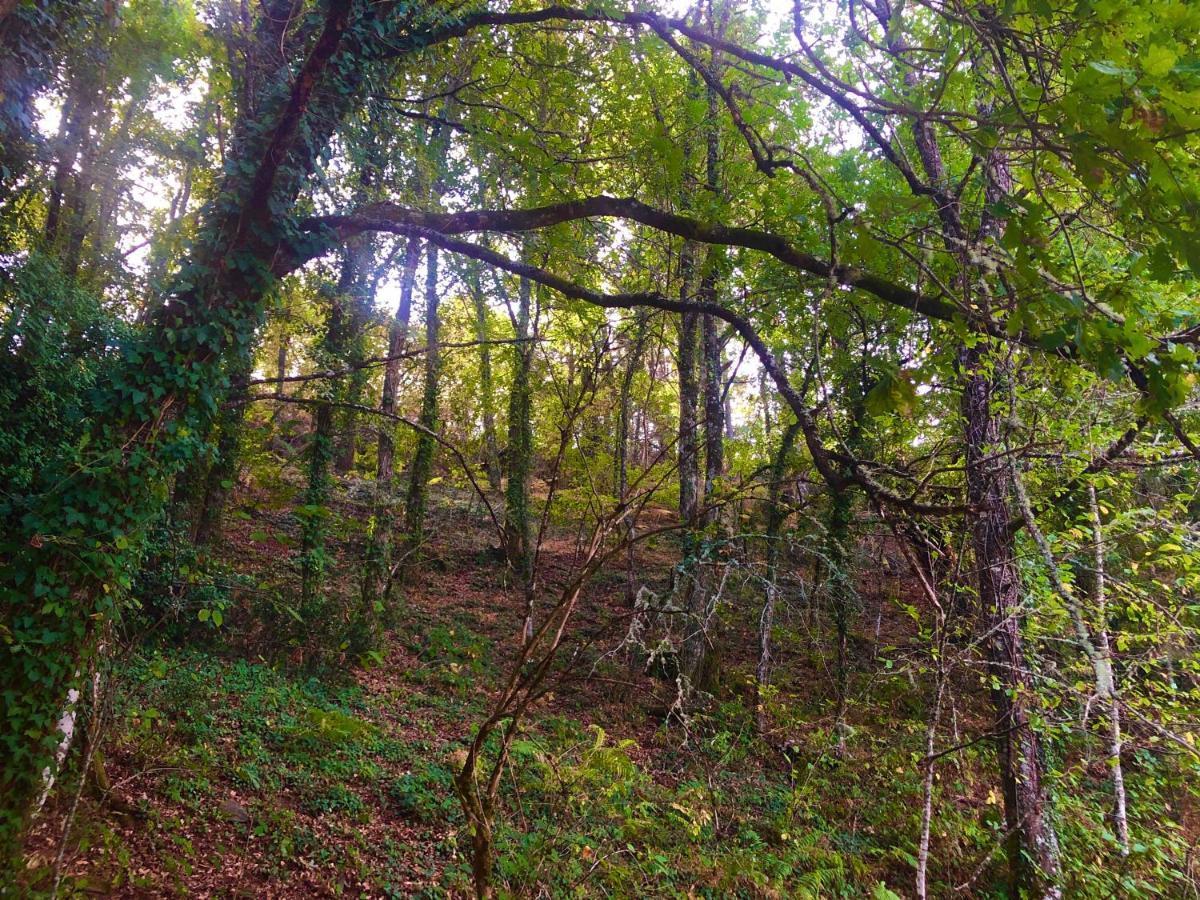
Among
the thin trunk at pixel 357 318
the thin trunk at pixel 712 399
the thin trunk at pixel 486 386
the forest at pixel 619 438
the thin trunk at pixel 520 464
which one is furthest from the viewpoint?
the thin trunk at pixel 520 464

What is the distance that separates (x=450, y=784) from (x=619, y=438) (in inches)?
163

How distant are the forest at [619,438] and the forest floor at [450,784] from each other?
5 centimetres

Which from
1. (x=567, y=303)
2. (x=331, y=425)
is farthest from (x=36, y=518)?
(x=331, y=425)

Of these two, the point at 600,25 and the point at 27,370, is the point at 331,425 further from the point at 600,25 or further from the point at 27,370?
the point at 600,25

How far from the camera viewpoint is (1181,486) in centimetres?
901

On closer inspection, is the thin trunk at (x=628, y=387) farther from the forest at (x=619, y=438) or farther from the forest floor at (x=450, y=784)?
the forest floor at (x=450, y=784)


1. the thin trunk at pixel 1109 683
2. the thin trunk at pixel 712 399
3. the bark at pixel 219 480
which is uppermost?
the thin trunk at pixel 712 399

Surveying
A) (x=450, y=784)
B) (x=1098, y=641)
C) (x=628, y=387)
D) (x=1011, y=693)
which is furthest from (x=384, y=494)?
(x=1098, y=641)

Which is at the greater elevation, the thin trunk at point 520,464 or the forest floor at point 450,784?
the thin trunk at point 520,464

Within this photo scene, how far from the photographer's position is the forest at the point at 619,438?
6.64ft

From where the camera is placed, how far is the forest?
2025mm

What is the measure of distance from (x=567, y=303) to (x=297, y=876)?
5170 mm

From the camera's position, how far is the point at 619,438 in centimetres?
713

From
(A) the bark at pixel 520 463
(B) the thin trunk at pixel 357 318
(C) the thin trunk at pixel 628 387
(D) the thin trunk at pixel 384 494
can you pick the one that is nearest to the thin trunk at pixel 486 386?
(A) the bark at pixel 520 463
